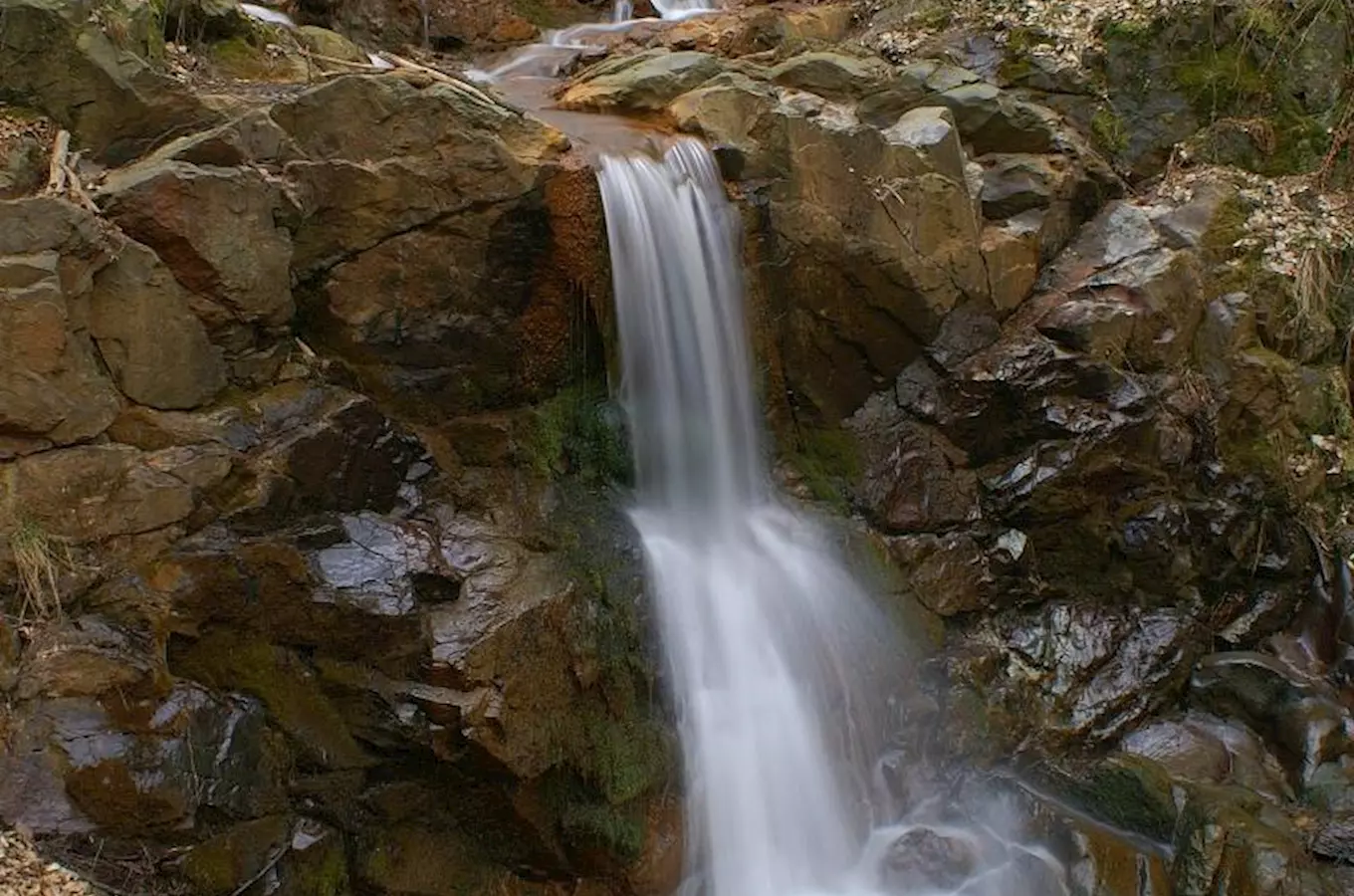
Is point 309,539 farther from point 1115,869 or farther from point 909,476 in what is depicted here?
point 1115,869

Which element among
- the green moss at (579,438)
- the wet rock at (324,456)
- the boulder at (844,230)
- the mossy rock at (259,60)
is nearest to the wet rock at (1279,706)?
the boulder at (844,230)

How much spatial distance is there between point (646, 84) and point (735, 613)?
12.2ft

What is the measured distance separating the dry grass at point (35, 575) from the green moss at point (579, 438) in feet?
7.91

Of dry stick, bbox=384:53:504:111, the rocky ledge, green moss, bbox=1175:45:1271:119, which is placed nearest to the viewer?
the rocky ledge

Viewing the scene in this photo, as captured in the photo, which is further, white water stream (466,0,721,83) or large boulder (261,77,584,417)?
white water stream (466,0,721,83)

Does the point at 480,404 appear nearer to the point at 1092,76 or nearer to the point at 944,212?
the point at 944,212

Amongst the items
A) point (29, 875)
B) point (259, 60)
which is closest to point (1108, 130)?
point (259, 60)

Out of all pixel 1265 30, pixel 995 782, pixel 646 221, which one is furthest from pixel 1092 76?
pixel 995 782

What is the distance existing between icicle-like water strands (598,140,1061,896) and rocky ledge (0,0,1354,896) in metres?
A: 0.17

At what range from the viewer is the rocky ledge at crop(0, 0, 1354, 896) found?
14.4ft

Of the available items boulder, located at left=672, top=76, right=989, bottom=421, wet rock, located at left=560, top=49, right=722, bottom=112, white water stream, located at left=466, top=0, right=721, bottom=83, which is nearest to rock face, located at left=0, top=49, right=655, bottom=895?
boulder, located at left=672, top=76, right=989, bottom=421

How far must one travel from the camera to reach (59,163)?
4.73 meters

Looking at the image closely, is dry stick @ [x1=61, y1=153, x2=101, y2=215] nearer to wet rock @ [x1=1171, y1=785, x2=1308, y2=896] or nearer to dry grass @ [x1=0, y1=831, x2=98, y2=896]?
dry grass @ [x1=0, y1=831, x2=98, y2=896]

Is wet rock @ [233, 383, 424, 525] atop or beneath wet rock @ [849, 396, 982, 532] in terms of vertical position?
atop
